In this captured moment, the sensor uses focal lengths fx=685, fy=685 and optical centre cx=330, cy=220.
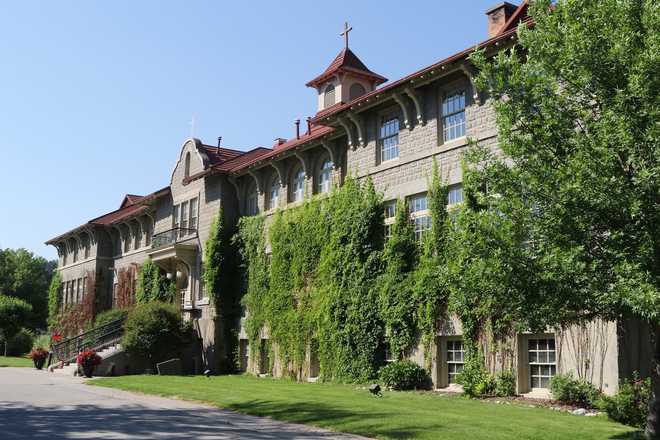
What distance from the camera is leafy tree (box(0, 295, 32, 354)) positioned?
4997 cm

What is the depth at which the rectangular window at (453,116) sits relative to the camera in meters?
21.6

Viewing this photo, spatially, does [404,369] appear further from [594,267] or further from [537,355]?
[594,267]

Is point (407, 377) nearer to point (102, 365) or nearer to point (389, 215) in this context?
point (389, 215)

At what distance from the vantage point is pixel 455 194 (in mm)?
21281

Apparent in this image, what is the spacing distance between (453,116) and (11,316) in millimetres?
40983

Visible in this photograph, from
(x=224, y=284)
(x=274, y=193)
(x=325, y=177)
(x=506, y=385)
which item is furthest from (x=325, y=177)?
(x=506, y=385)

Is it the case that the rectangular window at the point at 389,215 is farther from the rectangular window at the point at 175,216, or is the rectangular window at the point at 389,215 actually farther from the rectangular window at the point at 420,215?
the rectangular window at the point at 175,216

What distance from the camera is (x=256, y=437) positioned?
40.3 feet

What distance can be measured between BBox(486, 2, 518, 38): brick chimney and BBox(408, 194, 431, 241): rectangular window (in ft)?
19.9

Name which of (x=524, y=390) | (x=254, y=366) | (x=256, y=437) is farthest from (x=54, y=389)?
(x=524, y=390)

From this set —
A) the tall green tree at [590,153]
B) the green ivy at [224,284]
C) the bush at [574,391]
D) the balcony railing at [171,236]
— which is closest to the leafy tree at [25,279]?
the balcony railing at [171,236]

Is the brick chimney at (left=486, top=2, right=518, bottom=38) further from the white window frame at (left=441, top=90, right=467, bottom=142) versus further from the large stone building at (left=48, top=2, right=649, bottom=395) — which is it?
the white window frame at (left=441, top=90, right=467, bottom=142)

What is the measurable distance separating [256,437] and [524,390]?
9.16 meters

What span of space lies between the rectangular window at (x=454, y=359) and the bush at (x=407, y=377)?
2.30 feet
